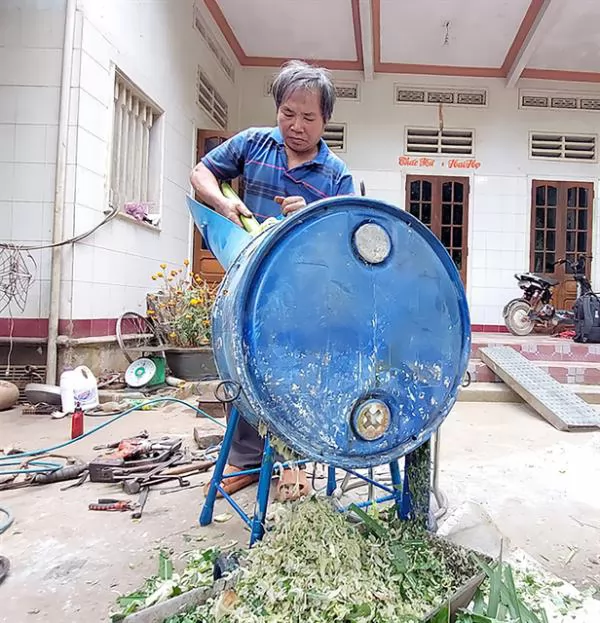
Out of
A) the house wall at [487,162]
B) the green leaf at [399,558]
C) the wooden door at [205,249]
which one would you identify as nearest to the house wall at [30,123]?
the wooden door at [205,249]

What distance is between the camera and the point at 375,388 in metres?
1.04

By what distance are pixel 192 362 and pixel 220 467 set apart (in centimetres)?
257

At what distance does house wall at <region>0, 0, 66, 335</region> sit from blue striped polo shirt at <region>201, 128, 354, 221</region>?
8.12ft

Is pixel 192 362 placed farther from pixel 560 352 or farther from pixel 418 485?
pixel 560 352

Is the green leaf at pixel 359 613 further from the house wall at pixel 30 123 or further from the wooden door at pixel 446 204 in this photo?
the wooden door at pixel 446 204

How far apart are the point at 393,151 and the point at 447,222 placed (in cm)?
133

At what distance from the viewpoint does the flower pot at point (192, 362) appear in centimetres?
403

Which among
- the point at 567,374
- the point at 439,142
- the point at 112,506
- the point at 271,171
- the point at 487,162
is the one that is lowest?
the point at 112,506

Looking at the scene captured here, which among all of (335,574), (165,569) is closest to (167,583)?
(165,569)

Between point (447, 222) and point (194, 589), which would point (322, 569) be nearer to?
point (194, 589)

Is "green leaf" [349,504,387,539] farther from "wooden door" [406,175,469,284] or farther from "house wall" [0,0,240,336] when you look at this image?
"wooden door" [406,175,469,284]

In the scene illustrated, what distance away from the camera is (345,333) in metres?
1.02

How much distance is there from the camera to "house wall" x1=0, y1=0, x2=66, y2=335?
360 centimetres

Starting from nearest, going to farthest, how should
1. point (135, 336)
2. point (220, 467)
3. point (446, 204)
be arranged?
point (220, 467) < point (135, 336) < point (446, 204)
